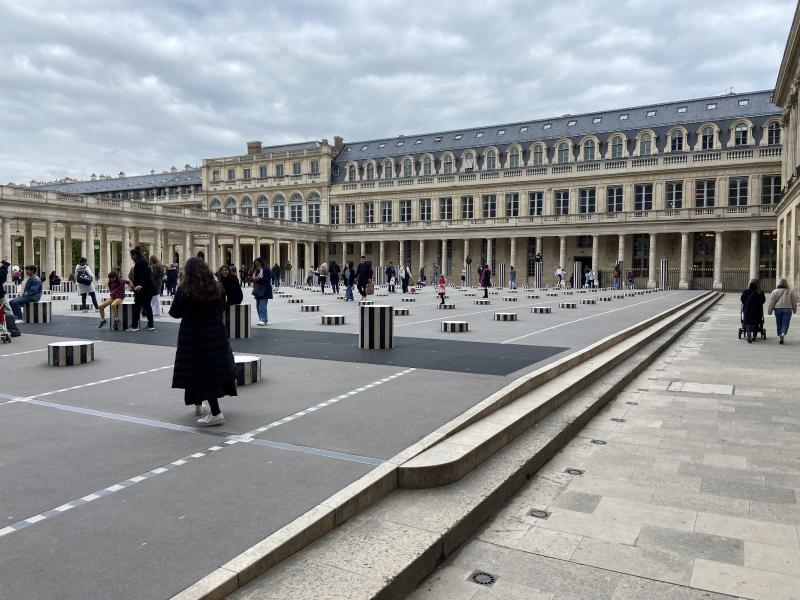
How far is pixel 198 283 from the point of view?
20.4 ft

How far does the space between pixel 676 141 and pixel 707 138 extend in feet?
8.25

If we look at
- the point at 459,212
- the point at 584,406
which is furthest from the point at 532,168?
the point at 584,406

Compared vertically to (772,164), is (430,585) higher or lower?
lower

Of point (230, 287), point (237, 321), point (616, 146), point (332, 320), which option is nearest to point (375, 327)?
point (230, 287)

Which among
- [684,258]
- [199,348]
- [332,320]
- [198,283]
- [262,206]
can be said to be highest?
[262,206]

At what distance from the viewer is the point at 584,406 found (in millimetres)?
7570

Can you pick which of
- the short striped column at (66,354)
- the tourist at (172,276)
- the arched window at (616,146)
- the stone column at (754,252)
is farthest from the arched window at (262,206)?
the short striped column at (66,354)

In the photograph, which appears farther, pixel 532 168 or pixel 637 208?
pixel 532 168

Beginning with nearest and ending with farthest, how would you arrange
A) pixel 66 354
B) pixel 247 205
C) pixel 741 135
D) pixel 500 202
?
pixel 66 354, pixel 741 135, pixel 500 202, pixel 247 205

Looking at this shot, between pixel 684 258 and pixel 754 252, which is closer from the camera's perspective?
pixel 754 252

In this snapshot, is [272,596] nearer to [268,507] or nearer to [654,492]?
[268,507]

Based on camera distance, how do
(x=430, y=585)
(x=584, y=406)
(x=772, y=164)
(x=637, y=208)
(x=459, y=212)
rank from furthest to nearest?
1. (x=459, y=212)
2. (x=637, y=208)
3. (x=772, y=164)
4. (x=584, y=406)
5. (x=430, y=585)

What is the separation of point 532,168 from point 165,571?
201 ft

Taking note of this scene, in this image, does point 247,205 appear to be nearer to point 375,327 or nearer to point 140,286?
point 140,286
